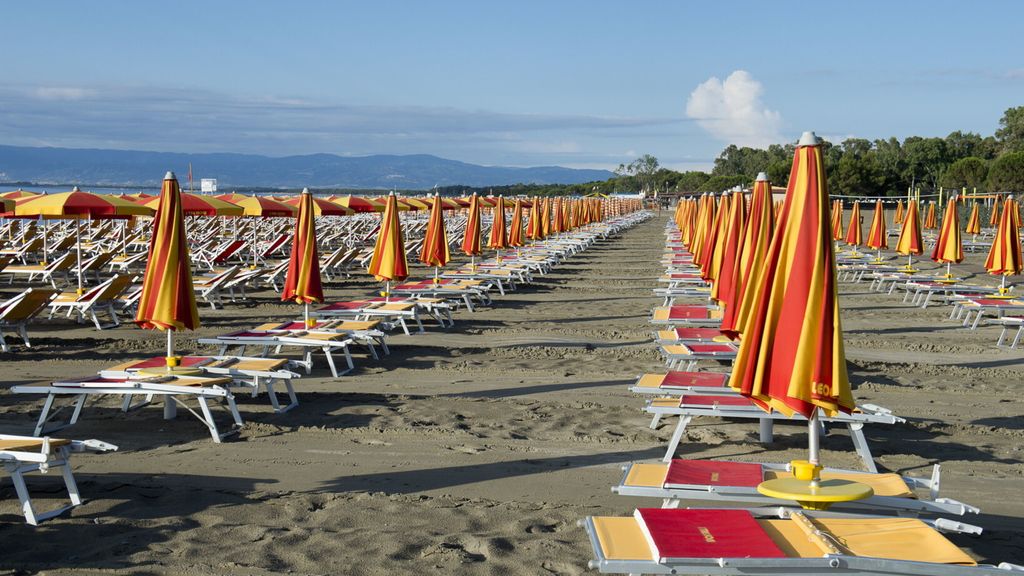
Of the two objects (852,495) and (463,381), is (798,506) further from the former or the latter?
(463,381)

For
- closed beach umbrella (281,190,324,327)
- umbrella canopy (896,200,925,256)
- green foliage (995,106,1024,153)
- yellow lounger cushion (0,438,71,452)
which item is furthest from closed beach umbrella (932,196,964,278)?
green foliage (995,106,1024,153)

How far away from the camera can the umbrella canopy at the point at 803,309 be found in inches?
163

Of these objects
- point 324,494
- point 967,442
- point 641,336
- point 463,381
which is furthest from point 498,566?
point 641,336

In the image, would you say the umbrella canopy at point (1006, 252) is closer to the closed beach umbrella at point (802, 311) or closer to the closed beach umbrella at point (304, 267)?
the closed beach umbrella at point (304, 267)

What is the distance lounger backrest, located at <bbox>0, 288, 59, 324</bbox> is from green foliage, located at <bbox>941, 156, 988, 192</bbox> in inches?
2166

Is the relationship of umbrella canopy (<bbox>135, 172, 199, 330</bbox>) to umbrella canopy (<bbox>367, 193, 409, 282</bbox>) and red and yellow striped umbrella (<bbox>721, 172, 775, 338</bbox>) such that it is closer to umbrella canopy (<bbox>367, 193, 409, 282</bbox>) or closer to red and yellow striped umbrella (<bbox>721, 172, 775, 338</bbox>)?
red and yellow striped umbrella (<bbox>721, 172, 775, 338</bbox>)

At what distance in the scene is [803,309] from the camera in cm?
416

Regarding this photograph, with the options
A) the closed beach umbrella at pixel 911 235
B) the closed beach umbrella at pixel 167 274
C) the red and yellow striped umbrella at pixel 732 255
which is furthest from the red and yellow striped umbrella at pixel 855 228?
the closed beach umbrella at pixel 167 274

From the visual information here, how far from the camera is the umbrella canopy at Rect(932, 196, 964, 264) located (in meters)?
14.9

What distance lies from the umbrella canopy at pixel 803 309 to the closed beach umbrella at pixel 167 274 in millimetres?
4302

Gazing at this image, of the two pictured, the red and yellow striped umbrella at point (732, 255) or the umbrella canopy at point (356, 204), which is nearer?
the red and yellow striped umbrella at point (732, 255)

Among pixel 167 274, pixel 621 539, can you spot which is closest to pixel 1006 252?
pixel 167 274

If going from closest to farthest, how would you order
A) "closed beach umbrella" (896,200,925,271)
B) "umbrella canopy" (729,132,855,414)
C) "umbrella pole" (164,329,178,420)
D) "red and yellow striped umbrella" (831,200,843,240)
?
"umbrella canopy" (729,132,855,414) → "umbrella pole" (164,329,178,420) → "closed beach umbrella" (896,200,925,271) → "red and yellow striped umbrella" (831,200,843,240)

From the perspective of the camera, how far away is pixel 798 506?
15.4ft
